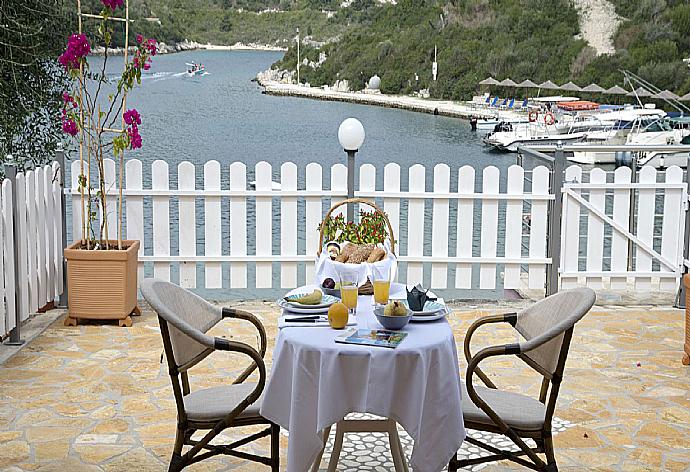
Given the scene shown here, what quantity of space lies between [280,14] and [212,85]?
299 centimetres

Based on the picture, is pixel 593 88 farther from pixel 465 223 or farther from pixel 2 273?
pixel 2 273

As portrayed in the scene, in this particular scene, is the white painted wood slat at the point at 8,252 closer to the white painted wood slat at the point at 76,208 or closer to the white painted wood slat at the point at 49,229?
the white painted wood slat at the point at 49,229

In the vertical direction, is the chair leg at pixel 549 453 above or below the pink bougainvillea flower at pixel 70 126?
below

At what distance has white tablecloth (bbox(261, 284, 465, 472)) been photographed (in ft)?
8.20

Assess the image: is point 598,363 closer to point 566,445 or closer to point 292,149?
point 566,445

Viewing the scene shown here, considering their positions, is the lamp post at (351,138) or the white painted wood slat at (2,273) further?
the lamp post at (351,138)

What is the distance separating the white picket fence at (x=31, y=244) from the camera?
436 centimetres

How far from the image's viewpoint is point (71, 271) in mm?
4875

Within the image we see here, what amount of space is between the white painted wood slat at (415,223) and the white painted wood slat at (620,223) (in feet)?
3.99

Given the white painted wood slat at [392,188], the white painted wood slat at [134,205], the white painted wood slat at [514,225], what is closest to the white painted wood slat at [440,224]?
the white painted wood slat at [392,188]

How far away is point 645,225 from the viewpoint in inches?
222

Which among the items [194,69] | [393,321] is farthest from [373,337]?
[194,69]

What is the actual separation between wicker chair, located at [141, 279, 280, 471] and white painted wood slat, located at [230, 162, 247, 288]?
2.57m

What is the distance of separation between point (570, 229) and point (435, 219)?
0.84 meters
